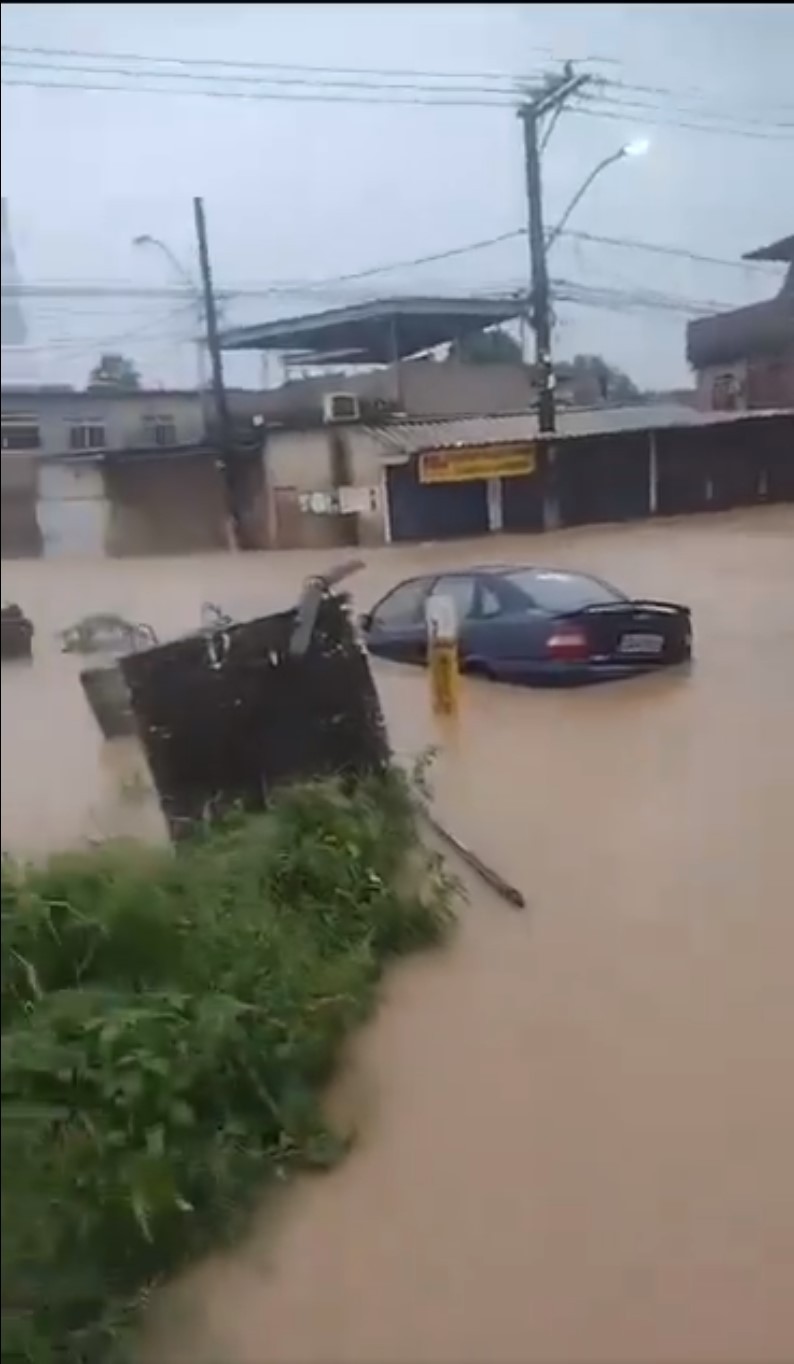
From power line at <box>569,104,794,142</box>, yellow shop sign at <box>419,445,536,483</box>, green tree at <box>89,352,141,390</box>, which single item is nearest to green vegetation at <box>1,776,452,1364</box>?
yellow shop sign at <box>419,445,536,483</box>

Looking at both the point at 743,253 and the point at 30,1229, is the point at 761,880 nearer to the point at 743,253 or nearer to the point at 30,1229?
the point at 743,253

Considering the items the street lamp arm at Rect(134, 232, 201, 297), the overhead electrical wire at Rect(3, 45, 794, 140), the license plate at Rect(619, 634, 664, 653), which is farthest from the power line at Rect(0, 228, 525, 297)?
the license plate at Rect(619, 634, 664, 653)

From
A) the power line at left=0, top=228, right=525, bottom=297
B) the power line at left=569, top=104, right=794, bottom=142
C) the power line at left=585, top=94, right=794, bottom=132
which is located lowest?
the power line at left=0, top=228, right=525, bottom=297

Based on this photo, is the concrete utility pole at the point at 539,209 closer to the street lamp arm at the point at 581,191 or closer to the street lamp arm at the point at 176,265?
the street lamp arm at the point at 581,191

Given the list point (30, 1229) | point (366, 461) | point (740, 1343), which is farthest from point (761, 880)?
point (30, 1229)

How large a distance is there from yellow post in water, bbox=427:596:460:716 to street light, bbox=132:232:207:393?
0.86 ft

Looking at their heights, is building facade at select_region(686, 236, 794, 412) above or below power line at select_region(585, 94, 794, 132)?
below

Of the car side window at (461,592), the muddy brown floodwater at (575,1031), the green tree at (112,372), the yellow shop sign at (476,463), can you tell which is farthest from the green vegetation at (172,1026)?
the green tree at (112,372)

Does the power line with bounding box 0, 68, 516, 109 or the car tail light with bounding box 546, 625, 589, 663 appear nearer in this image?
the power line with bounding box 0, 68, 516, 109

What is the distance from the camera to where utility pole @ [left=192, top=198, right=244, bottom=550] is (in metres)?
0.99

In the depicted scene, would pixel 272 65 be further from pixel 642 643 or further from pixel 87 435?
pixel 642 643

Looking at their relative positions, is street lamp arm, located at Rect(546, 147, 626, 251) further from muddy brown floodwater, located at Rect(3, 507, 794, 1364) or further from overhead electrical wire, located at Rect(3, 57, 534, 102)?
muddy brown floodwater, located at Rect(3, 507, 794, 1364)

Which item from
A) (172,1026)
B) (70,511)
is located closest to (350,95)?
(70,511)

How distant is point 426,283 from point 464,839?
18.1 inches
